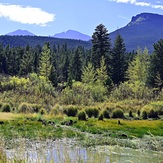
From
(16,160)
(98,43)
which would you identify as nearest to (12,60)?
(98,43)

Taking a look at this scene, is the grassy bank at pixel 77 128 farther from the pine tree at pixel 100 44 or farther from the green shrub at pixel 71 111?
the pine tree at pixel 100 44

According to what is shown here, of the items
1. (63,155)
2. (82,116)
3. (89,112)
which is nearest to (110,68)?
(89,112)

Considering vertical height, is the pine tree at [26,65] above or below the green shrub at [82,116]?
above

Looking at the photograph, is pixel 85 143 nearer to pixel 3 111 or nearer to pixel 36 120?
pixel 36 120

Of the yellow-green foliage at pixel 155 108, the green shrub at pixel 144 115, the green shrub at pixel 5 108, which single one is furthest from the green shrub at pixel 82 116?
the green shrub at pixel 5 108

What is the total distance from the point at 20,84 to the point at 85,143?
3379 cm

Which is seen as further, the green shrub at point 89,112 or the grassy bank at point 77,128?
the green shrub at point 89,112

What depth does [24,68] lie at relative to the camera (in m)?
76.9

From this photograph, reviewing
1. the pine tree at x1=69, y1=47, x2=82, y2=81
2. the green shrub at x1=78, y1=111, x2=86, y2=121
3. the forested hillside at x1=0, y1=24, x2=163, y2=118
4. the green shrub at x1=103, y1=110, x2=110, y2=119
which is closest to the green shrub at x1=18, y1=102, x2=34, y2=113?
the forested hillside at x1=0, y1=24, x2=163, y2=118

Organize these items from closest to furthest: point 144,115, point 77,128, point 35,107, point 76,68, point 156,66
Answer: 1. point 77,128
2. point 144,115
3. point 35,107
4. point 156,66
5. point 76,68

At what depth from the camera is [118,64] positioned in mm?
63562

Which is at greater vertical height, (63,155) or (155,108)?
(63,155)

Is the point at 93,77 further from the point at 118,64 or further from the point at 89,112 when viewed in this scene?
the point at 89,112

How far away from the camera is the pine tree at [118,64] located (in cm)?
6328
